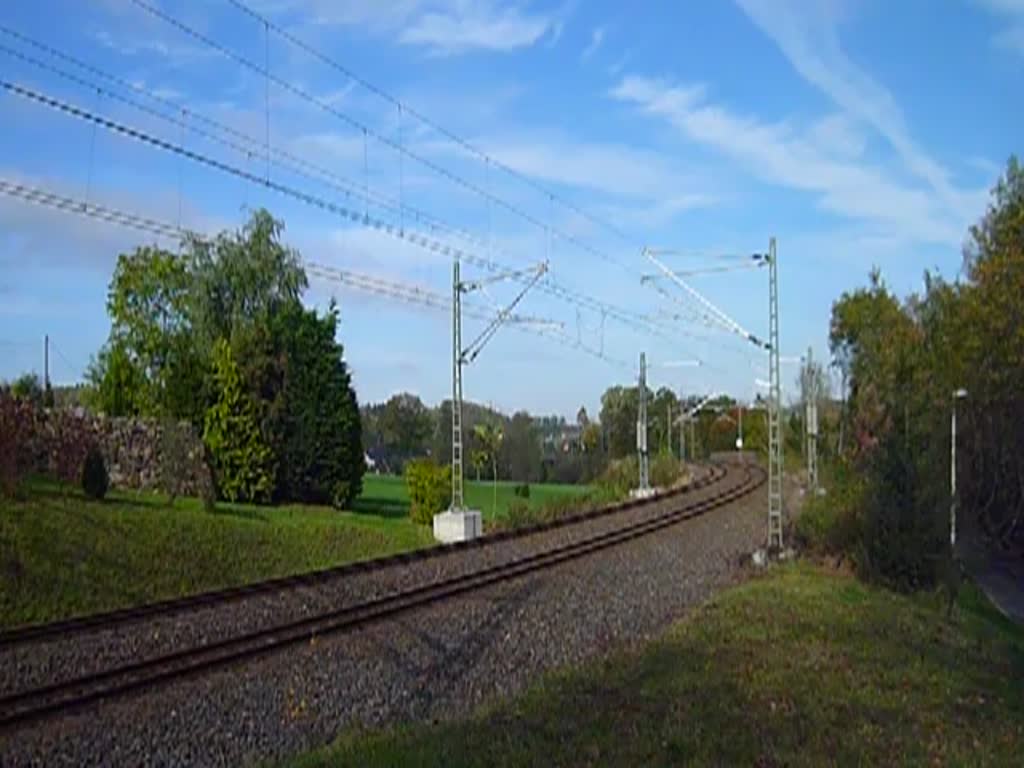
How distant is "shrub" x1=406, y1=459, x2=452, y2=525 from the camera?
40.8m

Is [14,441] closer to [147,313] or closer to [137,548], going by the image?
[137,548]

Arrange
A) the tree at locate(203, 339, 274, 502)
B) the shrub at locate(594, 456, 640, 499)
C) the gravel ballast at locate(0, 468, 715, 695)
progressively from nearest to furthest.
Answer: the gravel ballast at locate(0, 468, 715, 695) → the tree at locate(203, 339, 274, 502) → the shrub at locate(594, 456, 640, 499)

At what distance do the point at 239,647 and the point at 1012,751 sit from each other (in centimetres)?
891

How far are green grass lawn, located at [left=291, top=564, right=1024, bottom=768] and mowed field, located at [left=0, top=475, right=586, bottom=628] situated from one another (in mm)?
11836

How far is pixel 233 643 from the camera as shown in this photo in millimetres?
14906

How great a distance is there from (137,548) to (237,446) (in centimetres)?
2057

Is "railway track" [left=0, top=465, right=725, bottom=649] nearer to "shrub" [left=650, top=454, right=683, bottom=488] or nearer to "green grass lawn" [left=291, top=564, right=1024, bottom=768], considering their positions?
"green grass lawn" [left=291, top=564, right=1024, bottom=768]

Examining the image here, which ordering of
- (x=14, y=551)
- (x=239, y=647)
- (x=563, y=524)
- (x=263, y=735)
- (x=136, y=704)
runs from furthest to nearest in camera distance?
(x=563, y=524)
(x=14, y=551)
(x=239, y=647)
(x=136, y=704)
(x=263, y=735)

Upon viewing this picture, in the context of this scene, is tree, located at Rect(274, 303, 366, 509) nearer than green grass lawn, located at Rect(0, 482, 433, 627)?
No

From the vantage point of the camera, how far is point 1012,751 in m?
9.32

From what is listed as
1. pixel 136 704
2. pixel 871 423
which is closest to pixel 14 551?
pixel 136 704

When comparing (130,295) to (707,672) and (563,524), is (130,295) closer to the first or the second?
(563,524)

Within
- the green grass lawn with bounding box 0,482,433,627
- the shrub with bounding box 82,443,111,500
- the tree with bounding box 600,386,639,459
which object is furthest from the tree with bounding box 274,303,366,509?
the tree with bounding box 600,386,639,459

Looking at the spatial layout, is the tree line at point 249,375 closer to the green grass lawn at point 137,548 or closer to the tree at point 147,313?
the tree at point 147,313
